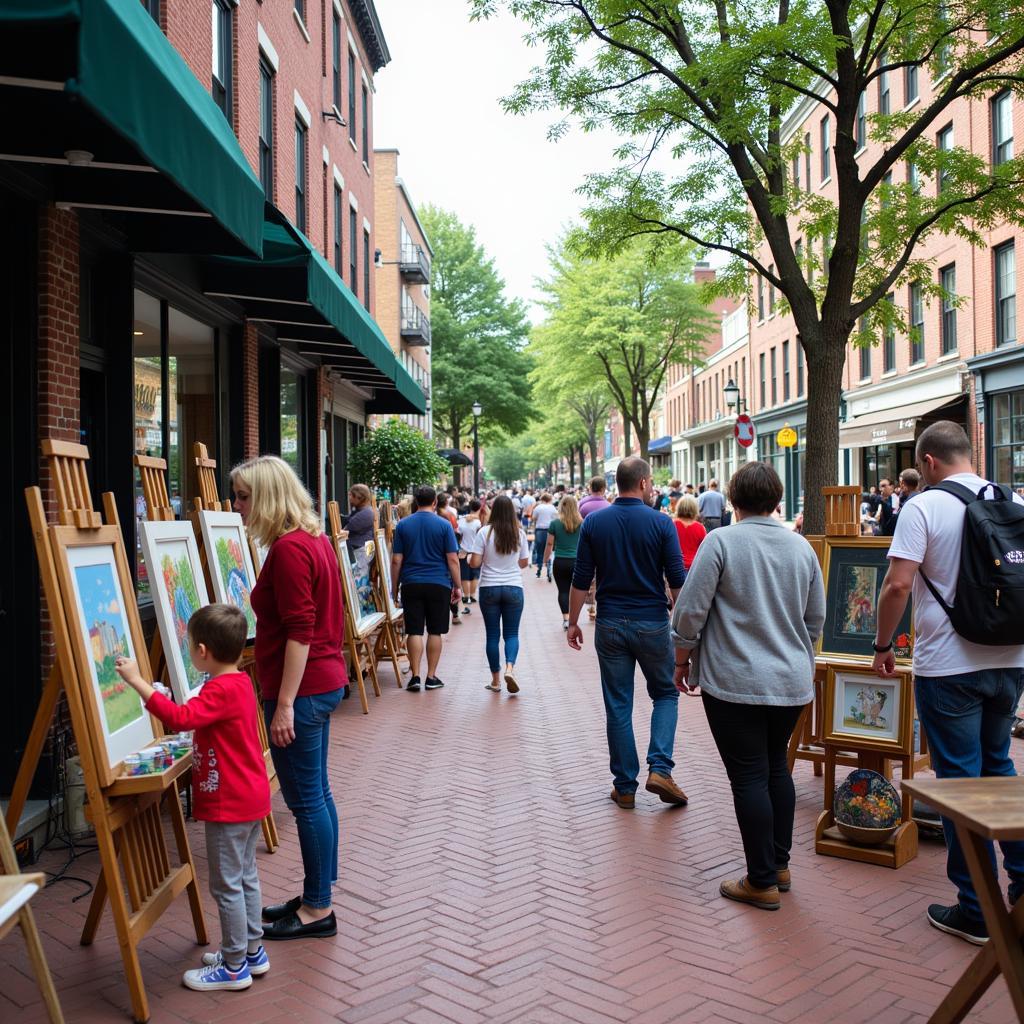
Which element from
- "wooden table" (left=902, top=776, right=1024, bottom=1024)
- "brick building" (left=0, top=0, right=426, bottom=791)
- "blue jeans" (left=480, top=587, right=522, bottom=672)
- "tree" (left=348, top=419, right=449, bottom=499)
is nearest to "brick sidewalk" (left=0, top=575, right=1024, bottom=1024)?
"wooden table" (left=902, top=776, right=1024, bottom=1024)

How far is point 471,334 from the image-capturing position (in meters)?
48.2

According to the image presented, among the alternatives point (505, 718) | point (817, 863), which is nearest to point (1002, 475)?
point (505, 718)

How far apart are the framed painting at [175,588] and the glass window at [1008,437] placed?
63.7 ft

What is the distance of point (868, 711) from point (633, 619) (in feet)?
4.76

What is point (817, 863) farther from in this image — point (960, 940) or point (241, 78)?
point (241, 78)

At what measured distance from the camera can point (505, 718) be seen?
9211 millimetres

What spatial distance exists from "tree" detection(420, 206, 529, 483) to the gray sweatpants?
143ft

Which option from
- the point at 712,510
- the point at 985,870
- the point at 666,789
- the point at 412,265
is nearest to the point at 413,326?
the point at 412,265

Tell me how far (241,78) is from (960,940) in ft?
37.8

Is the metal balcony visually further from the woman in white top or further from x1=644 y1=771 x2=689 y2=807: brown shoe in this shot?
x1=644 y1=771 x2=689 y2=807: brown shoe

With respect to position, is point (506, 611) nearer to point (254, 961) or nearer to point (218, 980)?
point (254, 961)

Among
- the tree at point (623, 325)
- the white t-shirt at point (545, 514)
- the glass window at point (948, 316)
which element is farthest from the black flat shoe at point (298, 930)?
the tree at point (623, 325)

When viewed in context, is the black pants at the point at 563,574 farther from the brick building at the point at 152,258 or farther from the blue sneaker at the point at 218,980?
the blue sneaker at the point at 218,980

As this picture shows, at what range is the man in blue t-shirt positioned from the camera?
1035 cm
